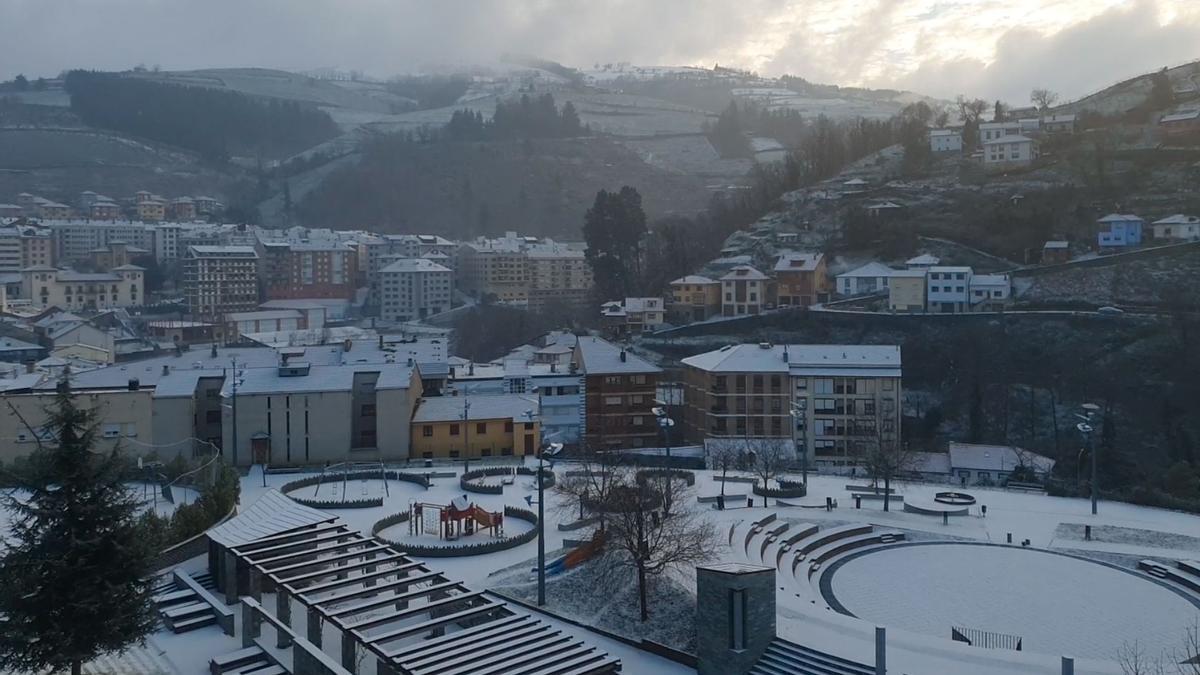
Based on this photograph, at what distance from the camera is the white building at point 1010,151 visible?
67.2 meters

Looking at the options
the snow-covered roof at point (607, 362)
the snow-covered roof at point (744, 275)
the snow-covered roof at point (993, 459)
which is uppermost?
the snow-covered roof at point (744, 275)

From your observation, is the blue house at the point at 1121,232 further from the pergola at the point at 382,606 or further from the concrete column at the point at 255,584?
the concrete column at the point at 255,584

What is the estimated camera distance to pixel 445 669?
37.3 ft

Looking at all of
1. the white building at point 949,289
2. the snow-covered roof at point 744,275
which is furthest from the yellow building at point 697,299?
the white building at point 949,289

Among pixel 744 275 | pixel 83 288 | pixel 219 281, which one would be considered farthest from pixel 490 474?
pixel 83 288

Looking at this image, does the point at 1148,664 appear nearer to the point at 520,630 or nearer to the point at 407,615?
the point at 520,630

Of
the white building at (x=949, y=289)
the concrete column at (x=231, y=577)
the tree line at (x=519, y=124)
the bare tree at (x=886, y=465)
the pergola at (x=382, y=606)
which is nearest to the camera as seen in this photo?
the pergola at (x=382, y=606)

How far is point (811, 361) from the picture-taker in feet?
120

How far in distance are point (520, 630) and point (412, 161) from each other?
4634 inches

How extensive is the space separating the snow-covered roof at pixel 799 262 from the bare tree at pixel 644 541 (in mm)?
42355

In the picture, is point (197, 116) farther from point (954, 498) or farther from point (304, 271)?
point (954, 498)

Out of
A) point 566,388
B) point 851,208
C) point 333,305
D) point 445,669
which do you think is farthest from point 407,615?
point 333,305

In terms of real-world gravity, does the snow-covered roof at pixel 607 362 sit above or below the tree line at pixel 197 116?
below

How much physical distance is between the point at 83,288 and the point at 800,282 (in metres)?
53.7
